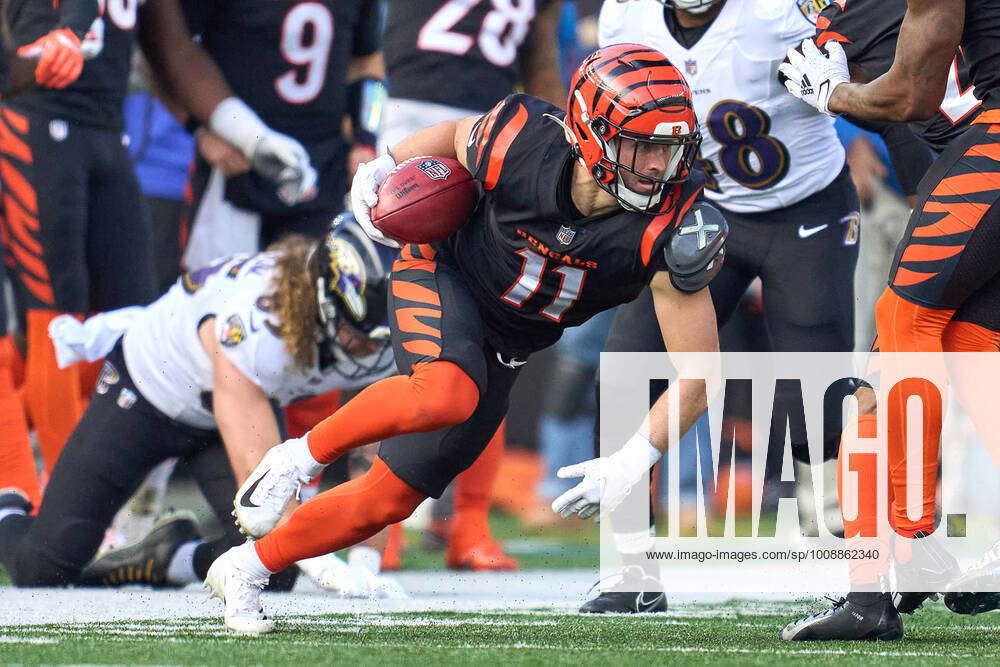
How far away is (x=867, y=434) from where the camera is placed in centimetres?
367

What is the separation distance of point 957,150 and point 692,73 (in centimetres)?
122

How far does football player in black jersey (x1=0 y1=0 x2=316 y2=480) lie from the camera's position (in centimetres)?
520

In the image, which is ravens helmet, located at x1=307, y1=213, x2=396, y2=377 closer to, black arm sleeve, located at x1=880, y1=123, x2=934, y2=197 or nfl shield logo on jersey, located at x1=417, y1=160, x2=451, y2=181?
nfl shield logo on jersey, located at x1=417, y1=160, x2=451, y2=181

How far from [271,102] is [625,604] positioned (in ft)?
8.74

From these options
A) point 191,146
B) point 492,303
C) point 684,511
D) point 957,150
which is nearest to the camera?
point 957,150

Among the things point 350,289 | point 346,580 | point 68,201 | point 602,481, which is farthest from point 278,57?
point 602,481

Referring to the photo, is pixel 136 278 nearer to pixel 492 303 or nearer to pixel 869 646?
pixel 492 303

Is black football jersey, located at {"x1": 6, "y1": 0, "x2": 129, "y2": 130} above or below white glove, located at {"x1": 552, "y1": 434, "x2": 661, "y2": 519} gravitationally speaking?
above

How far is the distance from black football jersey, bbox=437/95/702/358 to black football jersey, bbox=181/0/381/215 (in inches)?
90.7

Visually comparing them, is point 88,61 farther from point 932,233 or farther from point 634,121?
point 932,233

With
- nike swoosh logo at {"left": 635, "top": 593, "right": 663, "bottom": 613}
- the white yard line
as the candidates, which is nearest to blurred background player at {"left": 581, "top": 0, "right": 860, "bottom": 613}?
nike swoosh logo at {"left": 635, "top": 593, "right": 663, "bottom": 613}

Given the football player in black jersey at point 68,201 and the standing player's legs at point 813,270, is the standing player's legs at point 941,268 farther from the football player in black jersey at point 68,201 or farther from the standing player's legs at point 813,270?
the football player in black jersey at point 68,201

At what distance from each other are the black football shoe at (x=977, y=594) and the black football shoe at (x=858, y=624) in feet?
0.78

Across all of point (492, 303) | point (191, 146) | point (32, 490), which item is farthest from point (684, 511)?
point (492, 303)
